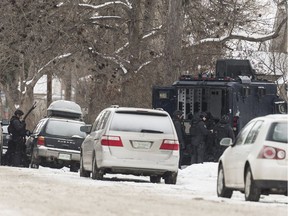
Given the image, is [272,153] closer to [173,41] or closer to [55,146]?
[55,146]

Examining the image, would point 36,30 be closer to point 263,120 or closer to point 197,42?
point 197,42

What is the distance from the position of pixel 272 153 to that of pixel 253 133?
1.04 metres

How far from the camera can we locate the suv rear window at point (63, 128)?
32.0 metres

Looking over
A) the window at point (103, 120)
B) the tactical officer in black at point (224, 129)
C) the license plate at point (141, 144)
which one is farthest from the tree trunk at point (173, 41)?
the license plate at point (141, 144)

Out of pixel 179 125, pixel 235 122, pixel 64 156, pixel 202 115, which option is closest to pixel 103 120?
pixel 179 125

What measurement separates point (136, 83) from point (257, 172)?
26.6 m

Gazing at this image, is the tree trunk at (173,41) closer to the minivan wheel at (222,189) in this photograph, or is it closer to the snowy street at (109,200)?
the snowy street at (109,200)

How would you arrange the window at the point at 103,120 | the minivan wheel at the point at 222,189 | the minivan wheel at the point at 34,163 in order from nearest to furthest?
the minivan wheel at the point at 222,189, the window at the point at 103,120, the minivan wheel at the point at 34,163

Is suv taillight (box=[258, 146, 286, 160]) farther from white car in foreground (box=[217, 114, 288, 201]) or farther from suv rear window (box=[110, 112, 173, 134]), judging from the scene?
suv rear window (box=[110, 112, 173, 134])

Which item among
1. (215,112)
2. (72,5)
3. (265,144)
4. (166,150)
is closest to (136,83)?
(72,5)

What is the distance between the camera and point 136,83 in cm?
4391

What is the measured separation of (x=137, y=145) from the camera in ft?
76.8

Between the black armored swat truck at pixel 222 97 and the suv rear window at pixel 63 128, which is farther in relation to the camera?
the black armored swat truck at pixel 222 97

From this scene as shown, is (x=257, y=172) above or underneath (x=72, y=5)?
underneath
